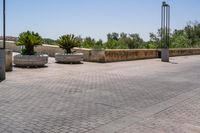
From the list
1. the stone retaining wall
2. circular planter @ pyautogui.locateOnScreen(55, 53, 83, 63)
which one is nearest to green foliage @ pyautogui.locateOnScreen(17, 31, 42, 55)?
circular planter @ pyautogui.locateOnScreen(55, 53, 83, 63)

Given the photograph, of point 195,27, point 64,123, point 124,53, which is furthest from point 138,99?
point 195,27

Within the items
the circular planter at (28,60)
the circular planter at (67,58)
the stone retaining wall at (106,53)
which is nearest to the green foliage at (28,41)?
the circular planter at (28,60)

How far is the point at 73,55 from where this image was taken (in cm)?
1962

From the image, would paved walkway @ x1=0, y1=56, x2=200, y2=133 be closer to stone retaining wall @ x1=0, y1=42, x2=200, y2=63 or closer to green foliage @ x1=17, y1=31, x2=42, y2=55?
green foliage @ x1=17, y1=31, x2=42, y2=55

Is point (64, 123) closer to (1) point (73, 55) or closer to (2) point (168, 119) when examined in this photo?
(2) point (168, 119)

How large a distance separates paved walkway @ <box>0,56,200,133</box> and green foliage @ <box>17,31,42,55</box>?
15.1 feet

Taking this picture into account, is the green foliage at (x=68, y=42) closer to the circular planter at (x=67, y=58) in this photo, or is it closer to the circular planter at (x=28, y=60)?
the circular planter at (x=67, y=58)

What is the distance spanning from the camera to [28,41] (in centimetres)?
1686

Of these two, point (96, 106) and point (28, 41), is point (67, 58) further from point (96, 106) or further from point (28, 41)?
point (96, 106)

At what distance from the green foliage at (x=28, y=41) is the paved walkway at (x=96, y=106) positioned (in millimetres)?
4591

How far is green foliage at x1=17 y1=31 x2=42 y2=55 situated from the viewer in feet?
55.3

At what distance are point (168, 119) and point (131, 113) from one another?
0.85 meters

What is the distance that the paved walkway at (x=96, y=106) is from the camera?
6.24 meters

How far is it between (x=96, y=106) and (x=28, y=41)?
9739mm
